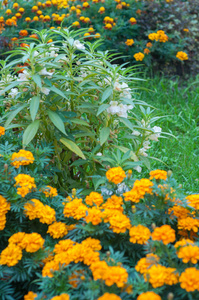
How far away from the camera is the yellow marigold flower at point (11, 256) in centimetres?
140

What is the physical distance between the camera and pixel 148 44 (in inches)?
185

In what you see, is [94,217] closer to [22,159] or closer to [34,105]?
[22,159]

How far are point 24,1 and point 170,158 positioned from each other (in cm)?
345

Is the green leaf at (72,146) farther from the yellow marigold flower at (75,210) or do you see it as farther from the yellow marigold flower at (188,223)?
the yellow marigold flower at (188,223)

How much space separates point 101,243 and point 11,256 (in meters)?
0.39

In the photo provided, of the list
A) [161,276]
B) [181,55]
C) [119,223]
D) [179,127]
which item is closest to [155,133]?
[119,223]

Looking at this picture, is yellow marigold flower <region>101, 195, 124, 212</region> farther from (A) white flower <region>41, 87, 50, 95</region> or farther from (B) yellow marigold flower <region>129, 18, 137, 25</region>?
(B) yellow marigold flower <region>129, 18, 137, 25</region>

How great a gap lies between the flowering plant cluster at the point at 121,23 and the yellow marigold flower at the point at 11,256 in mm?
3736

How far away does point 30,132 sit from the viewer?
6.25 ft

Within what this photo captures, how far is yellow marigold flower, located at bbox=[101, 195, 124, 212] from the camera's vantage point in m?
1.59

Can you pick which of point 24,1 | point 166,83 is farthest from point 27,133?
point 24,1

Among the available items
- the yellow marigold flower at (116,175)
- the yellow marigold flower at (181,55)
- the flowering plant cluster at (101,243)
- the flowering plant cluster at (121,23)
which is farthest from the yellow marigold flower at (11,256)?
the yellow marigold flower at (181,55)

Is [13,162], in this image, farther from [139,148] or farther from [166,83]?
[166,83]

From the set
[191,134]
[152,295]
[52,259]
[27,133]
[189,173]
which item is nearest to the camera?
[152,295]
